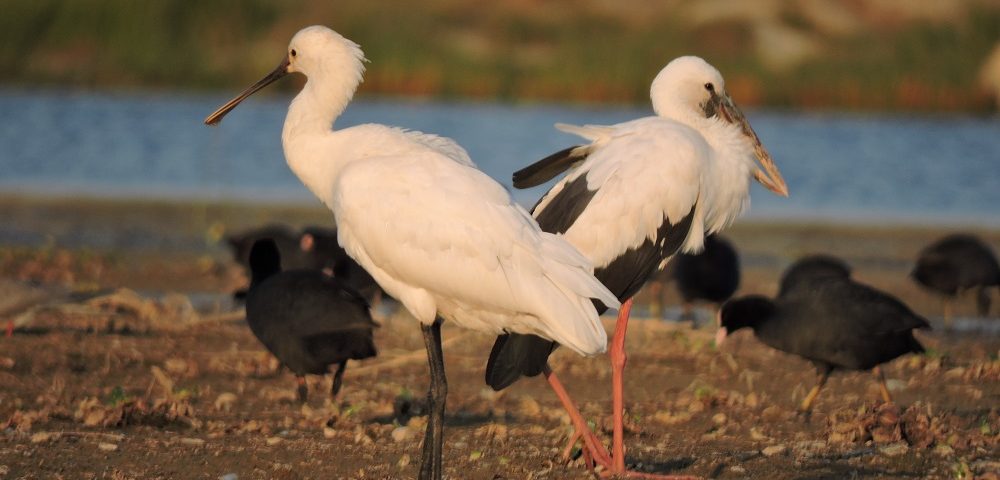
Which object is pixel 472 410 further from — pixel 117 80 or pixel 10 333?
pixel 117 80

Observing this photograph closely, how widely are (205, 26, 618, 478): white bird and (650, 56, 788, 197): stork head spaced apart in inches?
46.3

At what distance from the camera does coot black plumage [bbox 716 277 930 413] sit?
8656 mm

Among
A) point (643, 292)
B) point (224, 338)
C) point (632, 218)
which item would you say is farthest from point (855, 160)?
point (632, 218)

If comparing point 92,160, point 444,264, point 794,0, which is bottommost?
point 92,160

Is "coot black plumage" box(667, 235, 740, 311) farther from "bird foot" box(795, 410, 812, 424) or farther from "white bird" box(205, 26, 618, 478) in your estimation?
"white bird" box(205, 26, 618, 478)

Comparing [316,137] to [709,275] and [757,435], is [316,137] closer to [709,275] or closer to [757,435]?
[757,435]

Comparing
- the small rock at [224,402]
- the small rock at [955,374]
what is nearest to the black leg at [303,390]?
the small rock at [224,402]

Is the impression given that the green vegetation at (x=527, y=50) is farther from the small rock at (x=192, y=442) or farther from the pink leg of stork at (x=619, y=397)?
the small rock at (x=192, y=442)

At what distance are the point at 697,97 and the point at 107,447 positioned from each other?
317 centimetres

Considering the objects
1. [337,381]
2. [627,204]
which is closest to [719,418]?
[627,204]

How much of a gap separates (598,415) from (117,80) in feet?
102

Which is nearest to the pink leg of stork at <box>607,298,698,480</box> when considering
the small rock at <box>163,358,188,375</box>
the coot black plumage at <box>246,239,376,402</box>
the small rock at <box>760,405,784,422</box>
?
the small rock at <box>760,405,784,422</box>

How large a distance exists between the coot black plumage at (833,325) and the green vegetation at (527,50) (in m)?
25.2

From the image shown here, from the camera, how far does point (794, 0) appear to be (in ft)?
158
